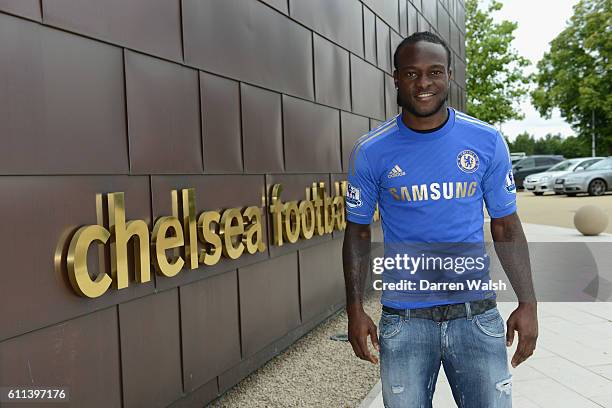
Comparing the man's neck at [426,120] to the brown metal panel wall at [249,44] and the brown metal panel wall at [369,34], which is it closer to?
the brown metal panel wall at [249,44]

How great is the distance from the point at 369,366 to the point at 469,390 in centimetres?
329

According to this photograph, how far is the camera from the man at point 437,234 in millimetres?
2160

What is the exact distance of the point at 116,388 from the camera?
349 cm

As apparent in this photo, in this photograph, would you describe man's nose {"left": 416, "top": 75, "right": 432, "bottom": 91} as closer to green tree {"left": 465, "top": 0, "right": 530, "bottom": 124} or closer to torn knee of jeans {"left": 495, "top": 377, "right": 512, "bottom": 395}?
torn knee of jeans {"left": 495, "top": 377, "right": 512, "bottom": 395}

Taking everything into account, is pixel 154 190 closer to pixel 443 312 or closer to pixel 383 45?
pixel 443 312

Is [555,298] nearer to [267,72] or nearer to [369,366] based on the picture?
[369,366]

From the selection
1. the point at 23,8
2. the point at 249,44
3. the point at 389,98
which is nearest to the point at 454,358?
the point at 23,8

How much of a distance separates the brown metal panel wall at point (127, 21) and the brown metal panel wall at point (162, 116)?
94 mm

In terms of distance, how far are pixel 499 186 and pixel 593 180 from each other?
25270mm

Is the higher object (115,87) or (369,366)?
(115,87)

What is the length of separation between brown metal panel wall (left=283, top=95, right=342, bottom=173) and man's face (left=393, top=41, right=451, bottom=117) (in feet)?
12.4

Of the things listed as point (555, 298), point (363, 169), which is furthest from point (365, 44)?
point (363, 169)

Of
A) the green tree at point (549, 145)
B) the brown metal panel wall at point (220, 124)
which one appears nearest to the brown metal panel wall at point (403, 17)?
the brown metal panel wall at point (220, 124)

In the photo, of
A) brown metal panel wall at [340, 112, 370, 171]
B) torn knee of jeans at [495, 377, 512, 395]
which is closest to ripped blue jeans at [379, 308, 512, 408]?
torn knee of jeans at [495, 377, 512, 395]
